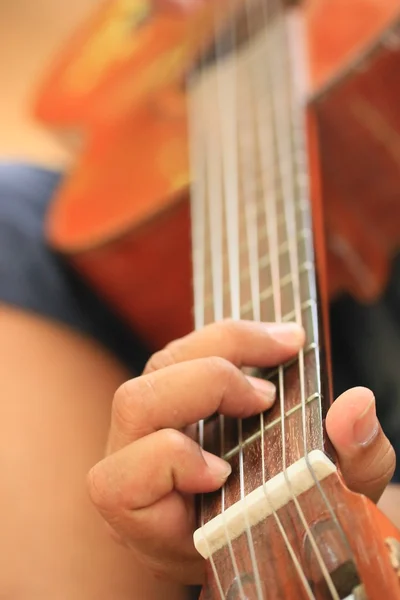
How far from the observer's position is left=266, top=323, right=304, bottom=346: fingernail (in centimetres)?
43

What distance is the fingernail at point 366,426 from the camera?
0.36 m

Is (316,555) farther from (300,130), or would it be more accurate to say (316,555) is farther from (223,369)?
(300,130)

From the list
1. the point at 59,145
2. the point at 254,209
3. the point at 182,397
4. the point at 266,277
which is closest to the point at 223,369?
the point at 182,397

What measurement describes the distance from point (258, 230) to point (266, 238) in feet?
0.08

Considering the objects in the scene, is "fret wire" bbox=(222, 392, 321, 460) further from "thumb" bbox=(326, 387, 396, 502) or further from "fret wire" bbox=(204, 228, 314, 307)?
"fret wire" bbox=(204, 228, 314, 307)

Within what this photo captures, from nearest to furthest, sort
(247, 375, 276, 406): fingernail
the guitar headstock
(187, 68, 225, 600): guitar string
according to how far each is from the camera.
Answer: the guitar headstock → (247, 375, 276, 406): fingernail → (187, 68, 225, 600): guitar string

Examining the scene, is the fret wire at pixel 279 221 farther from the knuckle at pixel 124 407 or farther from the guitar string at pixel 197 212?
the knuckle at pixel 124 407

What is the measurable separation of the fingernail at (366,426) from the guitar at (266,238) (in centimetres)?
2

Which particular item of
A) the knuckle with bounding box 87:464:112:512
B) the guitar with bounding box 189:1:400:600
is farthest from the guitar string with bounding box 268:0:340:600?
the knuckle with bounding box 87:464:112:512

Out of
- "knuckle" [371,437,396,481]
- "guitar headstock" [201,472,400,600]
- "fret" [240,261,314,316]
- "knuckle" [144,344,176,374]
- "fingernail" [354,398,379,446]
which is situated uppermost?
"knuckle" [144,344,176,374]

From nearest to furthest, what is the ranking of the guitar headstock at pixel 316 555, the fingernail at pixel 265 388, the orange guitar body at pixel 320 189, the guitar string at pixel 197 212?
the guitar headstock at pixel 316 555, the fingernail at pixel 265 388, the guitar string at pixel 197 212, the orange guitar body at pixel 320 189

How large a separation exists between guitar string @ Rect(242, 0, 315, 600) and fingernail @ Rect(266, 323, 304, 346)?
18mm

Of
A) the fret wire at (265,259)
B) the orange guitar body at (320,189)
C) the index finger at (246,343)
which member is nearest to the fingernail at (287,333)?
the index finger at (246,343)

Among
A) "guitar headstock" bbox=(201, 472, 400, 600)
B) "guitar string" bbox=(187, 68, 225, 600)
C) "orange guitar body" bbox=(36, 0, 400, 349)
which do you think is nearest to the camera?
"guitar headstock" bbox=(201, 472, 400, 600)
